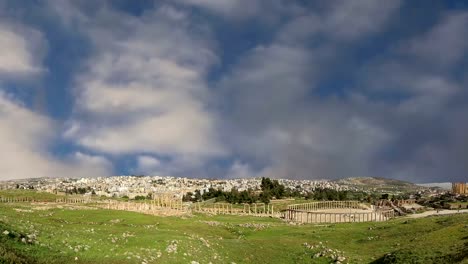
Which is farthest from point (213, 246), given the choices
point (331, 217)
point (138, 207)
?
point (138, 207)

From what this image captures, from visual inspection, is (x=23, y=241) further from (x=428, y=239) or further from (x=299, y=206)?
(x=299, y=206)

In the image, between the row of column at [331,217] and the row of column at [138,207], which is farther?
the row of column at [138,207]

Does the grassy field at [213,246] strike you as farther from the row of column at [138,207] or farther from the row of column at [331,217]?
the row of column at [138,207]

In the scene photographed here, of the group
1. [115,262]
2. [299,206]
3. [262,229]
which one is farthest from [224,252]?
[299,206]

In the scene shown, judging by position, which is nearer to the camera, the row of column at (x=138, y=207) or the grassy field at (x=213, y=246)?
the grassy field at (x=213, y=246)

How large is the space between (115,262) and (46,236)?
6.65 metres

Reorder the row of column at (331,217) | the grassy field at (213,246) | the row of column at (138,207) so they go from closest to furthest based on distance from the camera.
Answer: the grassy field at (213,246) < the row of column at (331,217) < the row of column at (138,207)

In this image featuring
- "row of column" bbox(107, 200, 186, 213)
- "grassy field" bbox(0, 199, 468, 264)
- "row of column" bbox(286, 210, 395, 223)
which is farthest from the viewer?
"row of column" bbox(107, 200, 186, 213)

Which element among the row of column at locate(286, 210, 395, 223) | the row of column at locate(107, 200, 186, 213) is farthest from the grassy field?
the row of column at locate(107, 200, 186, 213)

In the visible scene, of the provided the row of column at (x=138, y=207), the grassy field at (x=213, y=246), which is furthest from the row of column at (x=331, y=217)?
the grassy field at (x=213, y=246)

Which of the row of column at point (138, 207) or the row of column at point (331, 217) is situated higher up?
the row of column at point (138, 207)

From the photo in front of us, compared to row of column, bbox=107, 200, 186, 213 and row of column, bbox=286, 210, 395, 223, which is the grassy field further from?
row of column, bbox=107, 200, 186, 213

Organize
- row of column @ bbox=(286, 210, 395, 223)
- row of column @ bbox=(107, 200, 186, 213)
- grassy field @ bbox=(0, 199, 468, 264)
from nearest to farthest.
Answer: grassy field @ bbox=(0, 199, 468, 264), row of column @ bbox=(286, 210, 395, 223), row of column @ bbox=(107, 200, 186, 213)

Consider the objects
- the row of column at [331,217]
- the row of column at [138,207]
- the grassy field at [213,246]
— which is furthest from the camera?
the row of column at [138,207]
